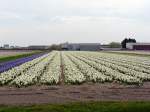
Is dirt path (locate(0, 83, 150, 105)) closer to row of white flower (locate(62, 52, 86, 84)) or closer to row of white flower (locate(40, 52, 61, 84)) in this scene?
row of white flower (locate(62, 52, 86, 84))

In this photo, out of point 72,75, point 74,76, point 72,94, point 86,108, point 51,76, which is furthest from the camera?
point 72,75

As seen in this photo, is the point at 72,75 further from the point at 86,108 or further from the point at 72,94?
the point at 86,108

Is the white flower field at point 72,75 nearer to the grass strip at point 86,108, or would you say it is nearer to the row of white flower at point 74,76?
the row of white flower at point 74,76

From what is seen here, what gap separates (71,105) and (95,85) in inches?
283

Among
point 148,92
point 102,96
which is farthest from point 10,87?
point 148,92

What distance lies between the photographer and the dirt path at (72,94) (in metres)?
14.9

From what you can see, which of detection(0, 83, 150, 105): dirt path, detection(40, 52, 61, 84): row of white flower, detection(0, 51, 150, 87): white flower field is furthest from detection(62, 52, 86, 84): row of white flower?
detection(0, 83, 150, 105): dirt path

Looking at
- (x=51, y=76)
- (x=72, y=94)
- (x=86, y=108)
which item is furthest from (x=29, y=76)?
(x=86, y=108)

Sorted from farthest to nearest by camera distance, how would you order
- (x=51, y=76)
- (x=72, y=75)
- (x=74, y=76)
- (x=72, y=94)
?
(x=72, y=75)
(x=74, y=76)
(x=51, y=76)
(x=72, y=94)

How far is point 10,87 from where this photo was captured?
19203mm

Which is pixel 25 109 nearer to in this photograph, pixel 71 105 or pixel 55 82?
pixel 71 105

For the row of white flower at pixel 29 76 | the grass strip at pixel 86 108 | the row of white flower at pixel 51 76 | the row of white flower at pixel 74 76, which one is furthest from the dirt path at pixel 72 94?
the row of white flower at pixel 29 76

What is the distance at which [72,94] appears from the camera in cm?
1647

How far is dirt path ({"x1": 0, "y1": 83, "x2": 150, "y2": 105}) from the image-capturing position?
14.9 metres
